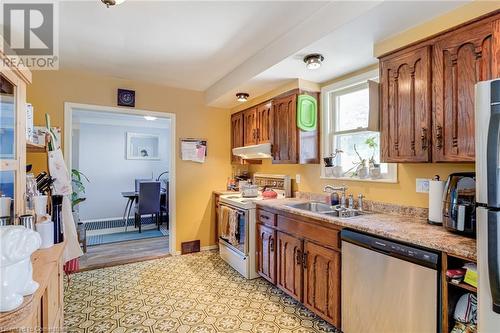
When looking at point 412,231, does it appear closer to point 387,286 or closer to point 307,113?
point 387,286

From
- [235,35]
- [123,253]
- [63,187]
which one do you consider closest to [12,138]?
[63,187]

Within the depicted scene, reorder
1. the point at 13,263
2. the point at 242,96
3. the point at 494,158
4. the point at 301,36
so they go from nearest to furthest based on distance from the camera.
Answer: the point at 13,263 → the point at 494,158 → the point at 301,36 → the point at 242,96

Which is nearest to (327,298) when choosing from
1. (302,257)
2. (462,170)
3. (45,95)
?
(302,257)

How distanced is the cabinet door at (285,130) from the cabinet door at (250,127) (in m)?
0.54

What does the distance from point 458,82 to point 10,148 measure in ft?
8.79

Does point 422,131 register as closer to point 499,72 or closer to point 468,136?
point 468,136

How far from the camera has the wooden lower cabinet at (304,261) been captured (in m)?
2.11

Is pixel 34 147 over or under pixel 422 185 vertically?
over

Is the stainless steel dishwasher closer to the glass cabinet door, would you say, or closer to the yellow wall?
the glass cabinet door

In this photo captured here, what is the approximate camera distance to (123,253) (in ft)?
13.4

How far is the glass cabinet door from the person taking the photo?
141 centimetres

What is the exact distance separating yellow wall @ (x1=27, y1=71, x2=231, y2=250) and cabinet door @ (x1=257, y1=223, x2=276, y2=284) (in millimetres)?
1436

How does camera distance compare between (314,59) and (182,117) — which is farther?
(182,117)

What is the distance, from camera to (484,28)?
155cm
